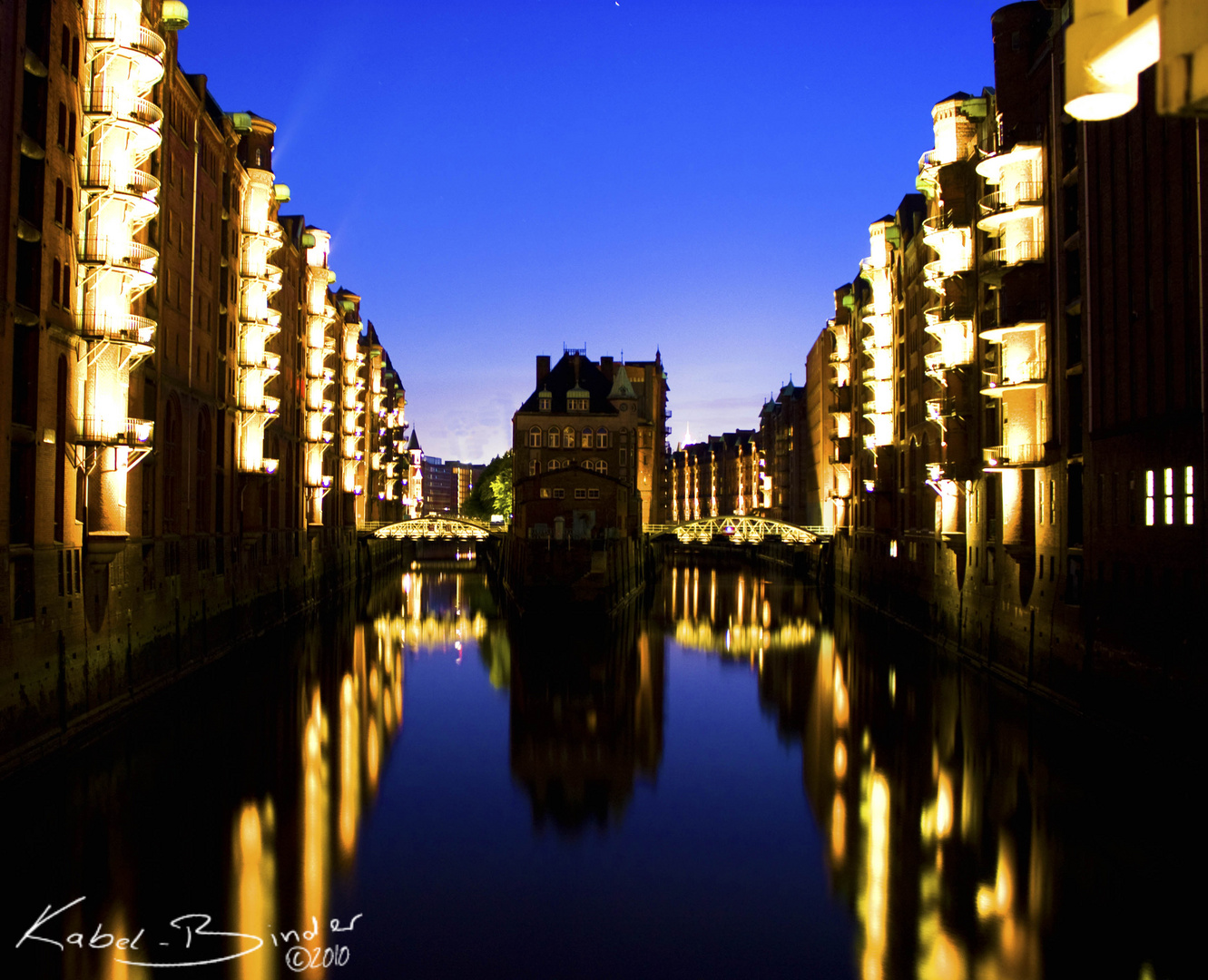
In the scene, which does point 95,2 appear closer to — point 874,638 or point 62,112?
point 62,112

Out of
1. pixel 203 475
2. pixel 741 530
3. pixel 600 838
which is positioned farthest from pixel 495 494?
pixel 600 838

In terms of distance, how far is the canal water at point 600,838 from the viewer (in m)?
13.9

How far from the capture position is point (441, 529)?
3469 inches

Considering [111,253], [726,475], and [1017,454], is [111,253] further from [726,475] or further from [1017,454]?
[726,475]

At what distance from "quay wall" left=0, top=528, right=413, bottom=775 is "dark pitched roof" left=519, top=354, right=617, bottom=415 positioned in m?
41.2

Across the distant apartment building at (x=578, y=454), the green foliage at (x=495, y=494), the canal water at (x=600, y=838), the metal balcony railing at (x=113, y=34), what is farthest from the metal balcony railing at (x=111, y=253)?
the green foliage at (x=495, y=494)

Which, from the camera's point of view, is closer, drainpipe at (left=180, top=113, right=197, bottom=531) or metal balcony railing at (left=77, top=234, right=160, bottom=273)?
metal balcony railing at (left=77, top=234, right=160, bottom=273)

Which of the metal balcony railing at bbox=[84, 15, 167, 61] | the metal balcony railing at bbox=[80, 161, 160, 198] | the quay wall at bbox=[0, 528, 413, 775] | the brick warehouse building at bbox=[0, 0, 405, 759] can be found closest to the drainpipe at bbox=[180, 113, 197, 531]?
the brick warehouse building at bbox=[0, 0, 405, 759]

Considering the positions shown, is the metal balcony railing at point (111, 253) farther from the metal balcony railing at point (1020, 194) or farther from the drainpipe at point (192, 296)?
the metal balcony railing at point (1020, 194)

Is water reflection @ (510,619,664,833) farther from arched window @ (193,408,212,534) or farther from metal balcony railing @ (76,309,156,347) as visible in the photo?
metal balcony railing @ (76,309,156,347)

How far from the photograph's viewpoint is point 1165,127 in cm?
2225

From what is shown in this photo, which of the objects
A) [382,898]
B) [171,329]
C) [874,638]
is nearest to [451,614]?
[874,638]

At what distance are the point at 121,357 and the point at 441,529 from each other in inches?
2471
